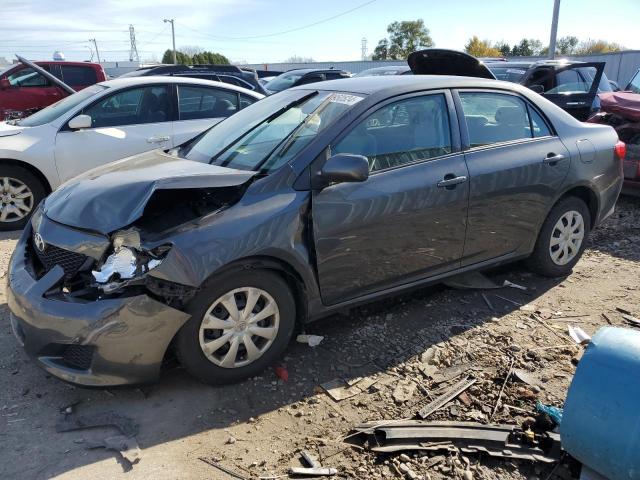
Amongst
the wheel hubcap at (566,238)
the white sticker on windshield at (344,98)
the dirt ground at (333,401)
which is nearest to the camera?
the dirt ground at (333,401)

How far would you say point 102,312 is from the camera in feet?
8.90

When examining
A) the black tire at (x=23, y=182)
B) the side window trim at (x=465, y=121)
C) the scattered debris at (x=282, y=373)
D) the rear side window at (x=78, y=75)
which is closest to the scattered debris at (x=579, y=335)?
the side window trim at (x=465, y=121)

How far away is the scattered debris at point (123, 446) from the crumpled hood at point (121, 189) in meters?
1.08

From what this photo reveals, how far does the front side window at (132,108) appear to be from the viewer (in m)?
6.23

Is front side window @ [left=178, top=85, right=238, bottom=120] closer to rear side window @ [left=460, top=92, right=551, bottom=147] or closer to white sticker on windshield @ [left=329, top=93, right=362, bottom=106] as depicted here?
white sticker on windshield @ [left=329, top=93, right=362, bottom=106]

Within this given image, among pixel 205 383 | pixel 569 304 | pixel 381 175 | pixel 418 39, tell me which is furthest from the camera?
pixel 418 39

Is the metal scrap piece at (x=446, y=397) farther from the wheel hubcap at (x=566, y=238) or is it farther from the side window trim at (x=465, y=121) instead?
the wheel hubcap at (x=566, y=238)

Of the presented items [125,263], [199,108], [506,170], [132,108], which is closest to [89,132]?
[132,108]

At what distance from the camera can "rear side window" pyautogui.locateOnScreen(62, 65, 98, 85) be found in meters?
11.9

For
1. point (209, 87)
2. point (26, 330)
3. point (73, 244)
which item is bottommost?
point (26, 330)

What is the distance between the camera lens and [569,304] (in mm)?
4352

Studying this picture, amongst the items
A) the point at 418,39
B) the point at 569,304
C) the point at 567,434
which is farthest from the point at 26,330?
the point at 418,39

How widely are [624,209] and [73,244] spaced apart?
22.1 ft

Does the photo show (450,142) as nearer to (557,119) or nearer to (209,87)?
(557,119)
